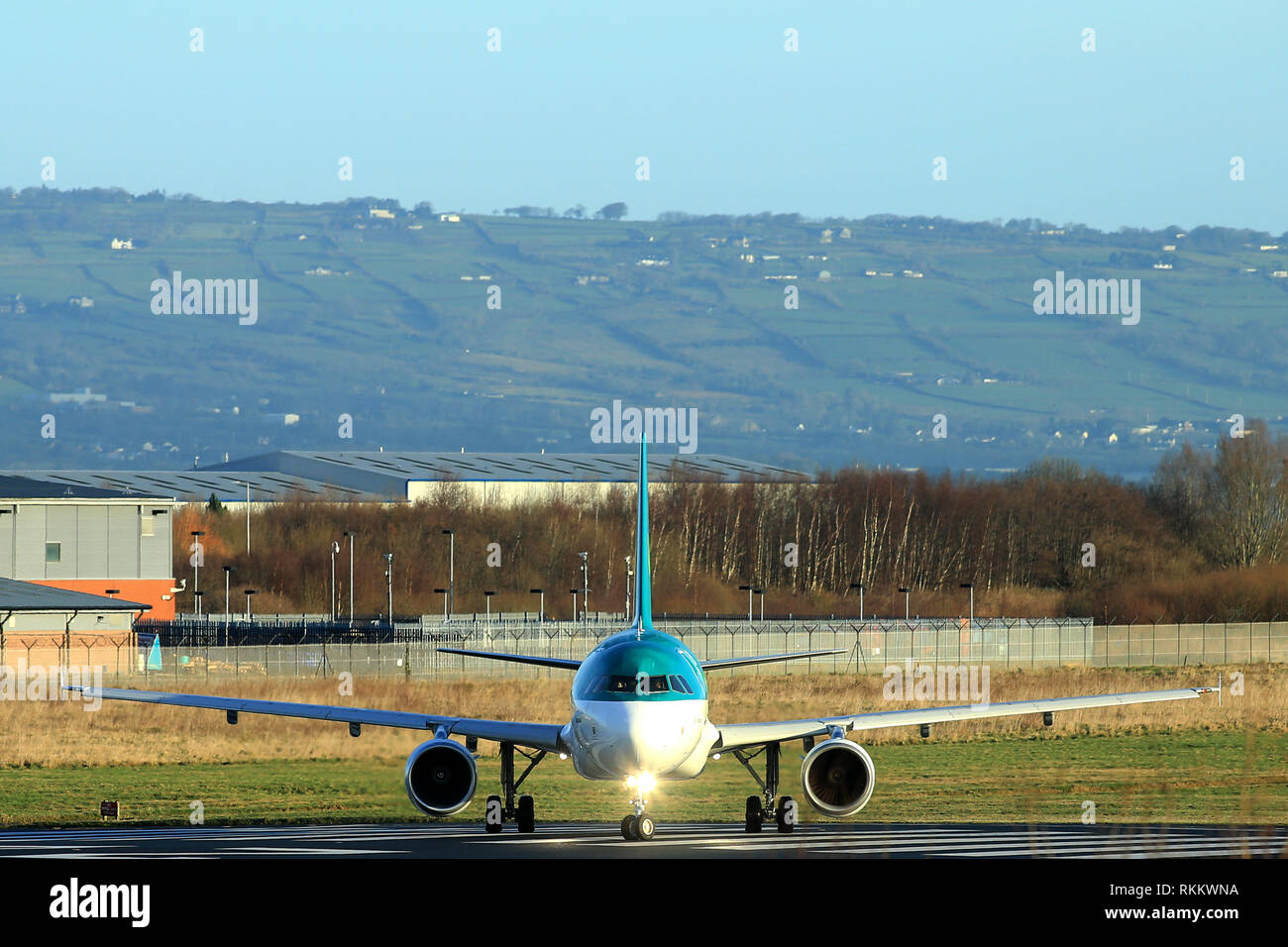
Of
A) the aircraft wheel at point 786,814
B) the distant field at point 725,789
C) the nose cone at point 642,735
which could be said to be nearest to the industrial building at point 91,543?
the distant field at point 725,789

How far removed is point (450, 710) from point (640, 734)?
3378 centimetres

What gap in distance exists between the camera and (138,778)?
47000 mm

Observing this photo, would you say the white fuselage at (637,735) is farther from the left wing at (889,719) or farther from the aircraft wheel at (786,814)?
the aircraft wheel at (786,814)

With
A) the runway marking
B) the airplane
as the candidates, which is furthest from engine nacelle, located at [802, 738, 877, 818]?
the runway marking

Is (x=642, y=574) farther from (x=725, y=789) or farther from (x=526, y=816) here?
(x=725, y=789)

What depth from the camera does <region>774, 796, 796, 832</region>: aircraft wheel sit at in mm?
30109

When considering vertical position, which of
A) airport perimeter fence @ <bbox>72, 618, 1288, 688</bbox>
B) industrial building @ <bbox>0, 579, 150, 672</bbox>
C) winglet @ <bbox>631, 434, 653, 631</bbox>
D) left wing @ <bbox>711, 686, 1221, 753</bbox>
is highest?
winglet @ <bbox>631, 434, 653, 631</bbox>

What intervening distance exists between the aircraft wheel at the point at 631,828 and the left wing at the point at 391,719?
7.06 ft

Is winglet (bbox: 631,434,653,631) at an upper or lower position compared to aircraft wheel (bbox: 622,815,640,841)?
upper

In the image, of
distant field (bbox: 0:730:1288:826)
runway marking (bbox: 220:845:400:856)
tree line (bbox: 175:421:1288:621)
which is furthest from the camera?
tree line (bbox: 175:421:1288:621)

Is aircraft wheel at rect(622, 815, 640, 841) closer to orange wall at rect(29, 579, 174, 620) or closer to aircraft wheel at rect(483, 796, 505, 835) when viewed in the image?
aircraft wheel at rect(483, 796, 505, 835)

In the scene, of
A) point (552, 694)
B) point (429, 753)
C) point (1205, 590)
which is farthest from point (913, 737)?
point (1205, 590)

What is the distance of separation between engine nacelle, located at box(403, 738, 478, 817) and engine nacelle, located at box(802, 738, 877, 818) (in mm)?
5634

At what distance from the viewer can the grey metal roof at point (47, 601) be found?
8706cm
